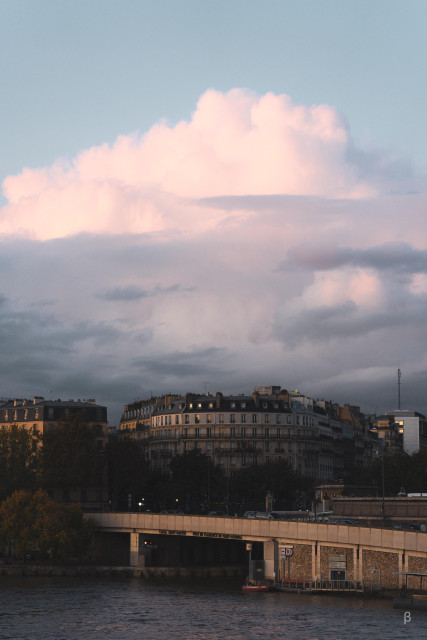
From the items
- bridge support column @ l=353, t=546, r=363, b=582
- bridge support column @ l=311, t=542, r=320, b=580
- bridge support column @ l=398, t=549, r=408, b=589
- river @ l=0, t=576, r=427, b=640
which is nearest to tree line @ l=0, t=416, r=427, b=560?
river @ l=0, t=576, r=427, b=640

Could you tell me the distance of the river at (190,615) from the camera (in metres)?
82.4

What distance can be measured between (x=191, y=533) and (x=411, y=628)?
48.1 meters

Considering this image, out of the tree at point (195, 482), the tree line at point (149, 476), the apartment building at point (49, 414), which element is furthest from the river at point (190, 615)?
the apartment building at point (49, 414)

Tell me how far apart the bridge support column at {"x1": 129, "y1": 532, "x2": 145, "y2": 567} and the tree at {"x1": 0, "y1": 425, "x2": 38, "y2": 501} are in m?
25.9

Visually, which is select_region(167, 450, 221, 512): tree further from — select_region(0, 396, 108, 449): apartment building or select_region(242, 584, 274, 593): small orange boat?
select_region(242, 584, 274, 593): small orange boat

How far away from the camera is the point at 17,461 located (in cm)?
16462

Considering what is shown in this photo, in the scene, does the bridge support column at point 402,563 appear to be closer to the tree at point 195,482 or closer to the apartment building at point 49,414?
the tree at point 195,482

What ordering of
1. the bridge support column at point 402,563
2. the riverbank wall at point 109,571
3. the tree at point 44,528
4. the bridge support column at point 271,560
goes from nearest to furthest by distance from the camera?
the bridge support column at point 402,563 < the bridge support column at point 271,560 < the riverbank wall at point 109,571 < the tree at point 44,528

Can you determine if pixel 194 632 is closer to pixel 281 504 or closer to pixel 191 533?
pixel 191 533

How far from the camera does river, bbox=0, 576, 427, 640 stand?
8238 cm

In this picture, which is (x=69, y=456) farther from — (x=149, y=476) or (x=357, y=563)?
(x=357, y=563)

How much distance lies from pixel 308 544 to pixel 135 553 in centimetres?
3208

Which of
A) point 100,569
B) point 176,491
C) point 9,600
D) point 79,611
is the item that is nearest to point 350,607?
point 79,611

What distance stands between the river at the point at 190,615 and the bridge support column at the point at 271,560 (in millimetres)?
3594
